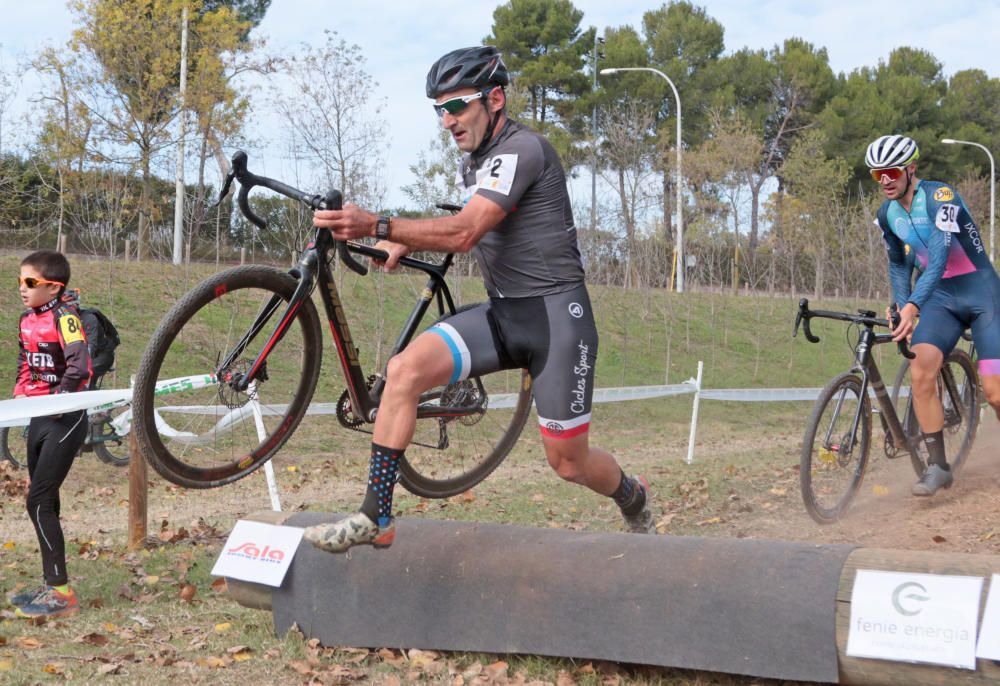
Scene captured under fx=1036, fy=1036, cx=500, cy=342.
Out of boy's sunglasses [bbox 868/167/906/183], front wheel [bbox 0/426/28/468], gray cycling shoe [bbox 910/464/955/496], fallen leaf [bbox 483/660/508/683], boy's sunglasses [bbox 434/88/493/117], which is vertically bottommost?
front wheel [bbox 0/426/28/468]

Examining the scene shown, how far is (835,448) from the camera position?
7512mm

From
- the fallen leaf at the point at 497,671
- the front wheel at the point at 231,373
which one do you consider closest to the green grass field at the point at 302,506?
the fallen leaf at the point at 497,671

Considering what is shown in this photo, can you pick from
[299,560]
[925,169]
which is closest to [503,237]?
[299,560]

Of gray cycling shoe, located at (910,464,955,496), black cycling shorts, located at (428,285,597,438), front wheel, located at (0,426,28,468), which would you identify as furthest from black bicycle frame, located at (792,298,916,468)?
front wheel, located at (0,426,28,468)

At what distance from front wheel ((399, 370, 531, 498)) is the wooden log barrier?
2.29 feet

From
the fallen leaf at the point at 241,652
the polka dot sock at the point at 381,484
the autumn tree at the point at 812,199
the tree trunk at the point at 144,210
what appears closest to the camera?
the polka dot sock at the point at 381,484

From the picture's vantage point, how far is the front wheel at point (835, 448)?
730cm

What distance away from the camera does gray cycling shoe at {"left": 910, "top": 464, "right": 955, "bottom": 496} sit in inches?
302

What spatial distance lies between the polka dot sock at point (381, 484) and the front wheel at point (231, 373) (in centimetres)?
74

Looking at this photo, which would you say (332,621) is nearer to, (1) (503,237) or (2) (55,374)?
(1) (503,237)

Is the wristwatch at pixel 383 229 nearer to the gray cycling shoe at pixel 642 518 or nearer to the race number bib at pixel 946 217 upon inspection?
the gray cycling shoe at pixel 642 518

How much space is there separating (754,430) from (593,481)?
42.6 ft

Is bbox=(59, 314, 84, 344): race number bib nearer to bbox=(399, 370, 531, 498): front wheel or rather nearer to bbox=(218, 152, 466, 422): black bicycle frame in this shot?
bbox=(218, 152, 466, 422): black bicycle frame

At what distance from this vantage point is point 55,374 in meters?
5.97
